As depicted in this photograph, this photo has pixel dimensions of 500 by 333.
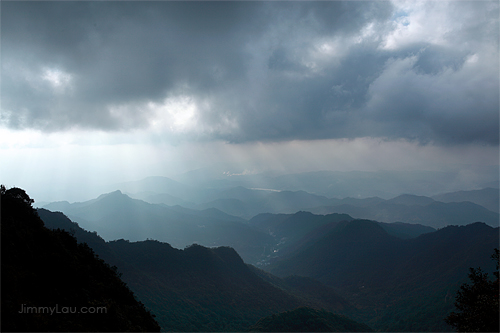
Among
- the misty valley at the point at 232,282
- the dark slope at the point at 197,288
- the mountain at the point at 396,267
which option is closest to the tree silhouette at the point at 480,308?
the misty valley at the point at 232,282

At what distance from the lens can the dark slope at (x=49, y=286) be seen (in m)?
15.5

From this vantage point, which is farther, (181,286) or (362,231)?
(362,231)

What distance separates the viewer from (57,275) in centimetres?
2000

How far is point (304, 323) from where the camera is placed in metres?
64.4

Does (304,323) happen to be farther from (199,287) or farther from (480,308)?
(480,308)

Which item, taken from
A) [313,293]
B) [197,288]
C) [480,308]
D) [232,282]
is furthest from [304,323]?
[313,293]

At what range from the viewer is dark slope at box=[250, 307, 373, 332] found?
62.5 m

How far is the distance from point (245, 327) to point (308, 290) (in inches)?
2243

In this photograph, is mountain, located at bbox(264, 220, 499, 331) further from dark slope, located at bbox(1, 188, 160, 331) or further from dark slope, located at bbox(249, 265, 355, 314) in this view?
dark slope, located at bbox(1, 188, 160, 331)

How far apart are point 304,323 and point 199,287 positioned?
131ft

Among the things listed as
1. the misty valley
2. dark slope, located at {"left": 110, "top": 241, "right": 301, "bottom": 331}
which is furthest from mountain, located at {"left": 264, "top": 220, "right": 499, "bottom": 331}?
dark slope, located at {"left": 110, "top": 241, "right": 301, "bottom": 331}

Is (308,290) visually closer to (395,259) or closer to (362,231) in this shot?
(395,259)

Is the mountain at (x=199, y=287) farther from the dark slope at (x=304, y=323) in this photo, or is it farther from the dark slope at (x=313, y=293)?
the dark slope at (x=304, y=323)

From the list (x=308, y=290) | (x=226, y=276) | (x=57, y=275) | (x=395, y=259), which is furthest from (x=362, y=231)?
(x=57, y=275)
